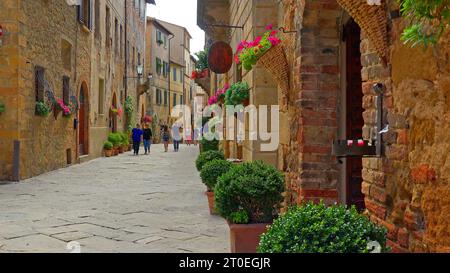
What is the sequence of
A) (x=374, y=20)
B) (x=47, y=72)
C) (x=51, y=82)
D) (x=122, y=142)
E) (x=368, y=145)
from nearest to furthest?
(x=374, y=20)
(x=368, y=145)
(x=47, y=72)
(x=51, y=82)
(x=122, y=142)

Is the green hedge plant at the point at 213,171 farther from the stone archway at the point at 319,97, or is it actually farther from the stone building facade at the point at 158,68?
the stone building facade at the point at 158,68

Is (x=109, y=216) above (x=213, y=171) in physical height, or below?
below

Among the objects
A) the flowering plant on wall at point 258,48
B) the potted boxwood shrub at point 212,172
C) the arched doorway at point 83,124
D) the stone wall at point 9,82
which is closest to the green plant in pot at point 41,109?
the stone wall at point 9,82

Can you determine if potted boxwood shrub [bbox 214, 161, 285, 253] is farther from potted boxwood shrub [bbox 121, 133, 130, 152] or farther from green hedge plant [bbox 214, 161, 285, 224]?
potted boxwood shrub [bbox 121, 133, 130, 152]

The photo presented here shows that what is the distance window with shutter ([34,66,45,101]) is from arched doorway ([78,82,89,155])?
4924 mm

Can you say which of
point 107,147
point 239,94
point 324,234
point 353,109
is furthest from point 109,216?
point 107,147

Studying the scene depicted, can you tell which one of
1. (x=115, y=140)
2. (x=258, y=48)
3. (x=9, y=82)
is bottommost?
(x=115, y=140)

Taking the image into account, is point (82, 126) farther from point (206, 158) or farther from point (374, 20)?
point (374, 20)

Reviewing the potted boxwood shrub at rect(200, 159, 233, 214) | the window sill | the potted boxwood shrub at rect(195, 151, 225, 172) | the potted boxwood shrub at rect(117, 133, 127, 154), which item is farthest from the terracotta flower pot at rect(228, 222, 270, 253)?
the potted boxwood shrub at rect(117, 133, 127, 154)

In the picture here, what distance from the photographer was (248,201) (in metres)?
4.49

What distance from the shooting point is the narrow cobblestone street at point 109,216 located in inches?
198

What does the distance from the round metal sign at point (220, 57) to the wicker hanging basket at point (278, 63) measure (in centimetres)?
427

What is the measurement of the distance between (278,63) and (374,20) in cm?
239
